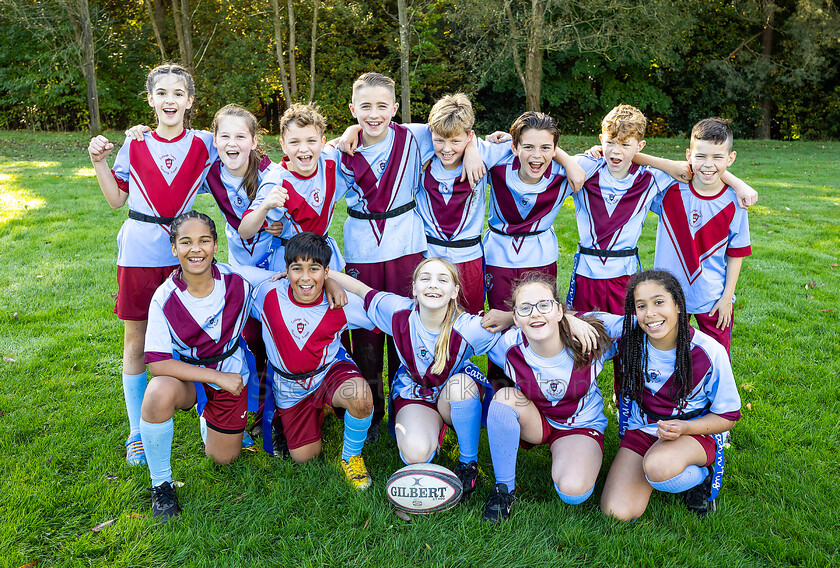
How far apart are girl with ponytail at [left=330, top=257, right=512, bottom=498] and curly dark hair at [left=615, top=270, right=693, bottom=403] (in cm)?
57

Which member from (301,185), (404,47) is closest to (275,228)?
(301,185)

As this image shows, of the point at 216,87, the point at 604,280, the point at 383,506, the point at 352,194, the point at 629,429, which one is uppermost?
the point at 216,87

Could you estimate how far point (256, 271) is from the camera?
3.35m

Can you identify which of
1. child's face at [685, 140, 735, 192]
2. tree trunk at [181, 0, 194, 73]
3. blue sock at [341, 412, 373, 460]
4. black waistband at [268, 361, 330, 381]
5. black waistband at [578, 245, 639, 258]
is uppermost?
tree trunk at [181, 0, 194, 73]

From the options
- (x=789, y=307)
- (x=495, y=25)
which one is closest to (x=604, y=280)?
(x=789, y=307)

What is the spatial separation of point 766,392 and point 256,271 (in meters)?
3.16

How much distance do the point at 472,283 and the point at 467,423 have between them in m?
0.91

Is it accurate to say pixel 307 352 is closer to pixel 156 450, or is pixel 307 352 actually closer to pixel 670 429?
pixel 156 450

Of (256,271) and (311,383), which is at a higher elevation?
(256,271)

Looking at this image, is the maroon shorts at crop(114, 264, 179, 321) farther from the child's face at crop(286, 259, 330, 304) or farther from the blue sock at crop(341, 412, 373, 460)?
the blue sock at crop(341, 412, 373, 460)

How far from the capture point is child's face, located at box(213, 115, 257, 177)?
10.3 feet

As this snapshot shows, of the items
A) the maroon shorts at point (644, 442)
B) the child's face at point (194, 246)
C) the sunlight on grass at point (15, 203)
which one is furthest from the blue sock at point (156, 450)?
the sunlight on grass at point (15, 203)

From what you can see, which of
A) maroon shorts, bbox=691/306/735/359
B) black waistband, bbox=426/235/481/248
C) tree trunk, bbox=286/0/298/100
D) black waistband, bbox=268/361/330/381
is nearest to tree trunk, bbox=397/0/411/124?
tree trunk, bbox=286/0/298/100

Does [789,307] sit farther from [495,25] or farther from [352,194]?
[495,25]
